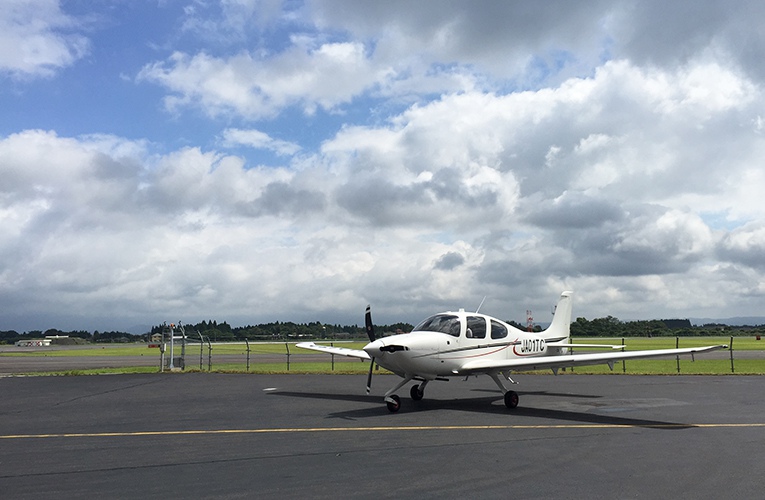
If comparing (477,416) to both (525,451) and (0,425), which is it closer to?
(525,451)

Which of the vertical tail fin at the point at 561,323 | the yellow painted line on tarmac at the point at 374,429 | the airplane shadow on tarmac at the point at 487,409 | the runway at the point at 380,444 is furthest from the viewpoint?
the vertical tail fin at the point at 561,323

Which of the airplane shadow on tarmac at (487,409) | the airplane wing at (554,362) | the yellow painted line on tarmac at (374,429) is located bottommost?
the airplane shadow on tarmac at (487,409)

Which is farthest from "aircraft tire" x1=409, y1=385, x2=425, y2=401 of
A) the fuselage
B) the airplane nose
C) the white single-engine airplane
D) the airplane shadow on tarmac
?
the airplane nose

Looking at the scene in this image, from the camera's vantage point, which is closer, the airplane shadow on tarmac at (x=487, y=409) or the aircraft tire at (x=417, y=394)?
the airplane shadow on tarmac at (x=487, y=409)

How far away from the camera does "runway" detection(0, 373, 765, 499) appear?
7594 millimetres

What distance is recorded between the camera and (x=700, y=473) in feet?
27.0

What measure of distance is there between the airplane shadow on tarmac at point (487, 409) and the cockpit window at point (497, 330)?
187 centimetres

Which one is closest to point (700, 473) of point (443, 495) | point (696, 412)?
point (443, 495)

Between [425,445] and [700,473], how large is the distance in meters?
4.25

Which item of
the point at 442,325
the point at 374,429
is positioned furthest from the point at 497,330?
the point at 374,429

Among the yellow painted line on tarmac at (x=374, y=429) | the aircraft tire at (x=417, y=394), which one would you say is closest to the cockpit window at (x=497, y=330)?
the aircraft tire at (x=417, y=394)

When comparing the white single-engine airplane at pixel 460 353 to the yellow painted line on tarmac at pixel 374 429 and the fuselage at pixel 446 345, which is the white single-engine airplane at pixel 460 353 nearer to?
the fuselage at pixel 446 345

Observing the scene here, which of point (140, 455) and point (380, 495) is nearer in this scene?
point (380, 495)

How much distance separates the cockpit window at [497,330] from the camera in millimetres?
16445
